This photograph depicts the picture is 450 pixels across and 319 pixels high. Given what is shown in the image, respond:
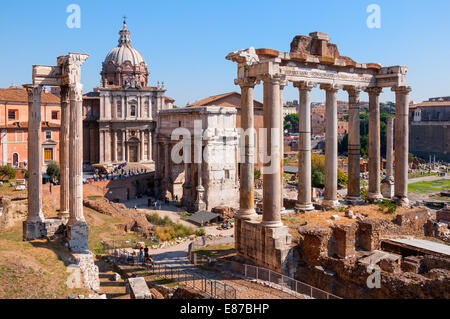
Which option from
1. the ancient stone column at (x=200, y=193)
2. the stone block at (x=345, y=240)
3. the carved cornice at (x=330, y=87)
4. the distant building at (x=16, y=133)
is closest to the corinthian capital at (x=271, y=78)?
the carved cornice at (x=330, y=87)

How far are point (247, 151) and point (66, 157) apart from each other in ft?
23.5

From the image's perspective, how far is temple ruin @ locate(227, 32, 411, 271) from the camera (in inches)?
593

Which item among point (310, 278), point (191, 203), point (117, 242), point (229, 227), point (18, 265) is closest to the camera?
A: point (18, 265)

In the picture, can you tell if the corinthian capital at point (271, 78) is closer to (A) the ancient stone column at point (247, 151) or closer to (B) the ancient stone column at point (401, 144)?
(A) the ancient stone column at point (247, 151)

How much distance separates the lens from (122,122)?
51.8 metres

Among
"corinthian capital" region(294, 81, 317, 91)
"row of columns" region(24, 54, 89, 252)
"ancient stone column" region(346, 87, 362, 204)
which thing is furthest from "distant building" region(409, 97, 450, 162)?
"row of columns" region(24, 54, 89, 252)

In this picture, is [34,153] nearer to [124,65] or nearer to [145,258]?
[145,258]

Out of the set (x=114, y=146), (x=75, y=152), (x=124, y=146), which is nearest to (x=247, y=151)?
(x=75, y=152)
